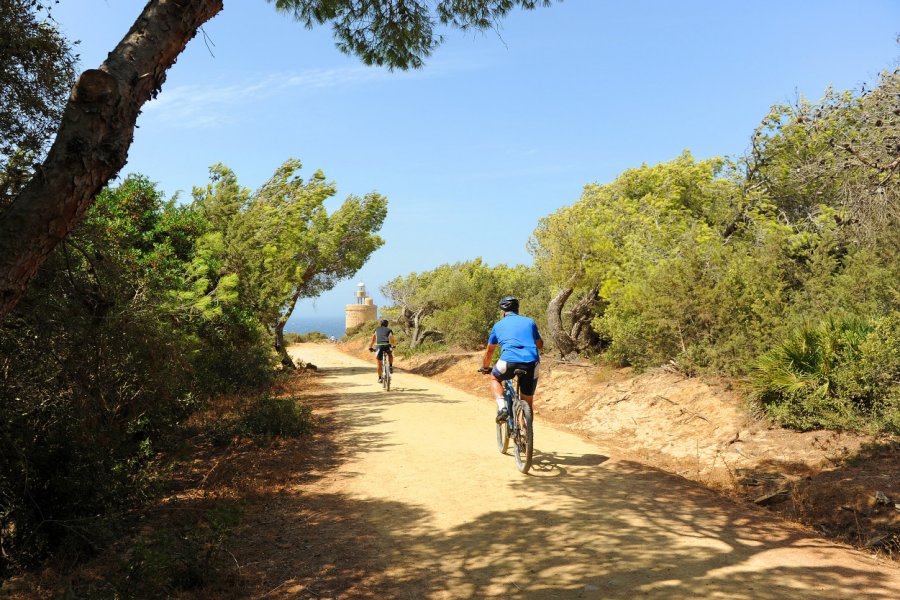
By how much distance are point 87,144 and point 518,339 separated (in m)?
5.59

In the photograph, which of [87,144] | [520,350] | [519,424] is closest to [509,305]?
[520,350]

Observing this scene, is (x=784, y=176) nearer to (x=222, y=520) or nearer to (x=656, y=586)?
(x=656, y=586)

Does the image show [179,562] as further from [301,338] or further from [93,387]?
[301,338]

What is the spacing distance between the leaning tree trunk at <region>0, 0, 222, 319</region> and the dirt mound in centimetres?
717

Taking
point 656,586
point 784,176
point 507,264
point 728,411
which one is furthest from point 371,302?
point 656,586

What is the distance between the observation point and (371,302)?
61.3m

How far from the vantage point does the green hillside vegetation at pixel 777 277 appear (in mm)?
8711

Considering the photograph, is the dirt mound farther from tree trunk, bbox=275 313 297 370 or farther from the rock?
tree trunk, bbox=275 313 297 370

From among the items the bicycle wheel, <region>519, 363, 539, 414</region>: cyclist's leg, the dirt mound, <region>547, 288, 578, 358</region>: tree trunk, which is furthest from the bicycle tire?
<region>547, 288, 578, 358</region>: tree trunk

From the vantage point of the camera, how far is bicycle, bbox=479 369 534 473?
742 centimetres

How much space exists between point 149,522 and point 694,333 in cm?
1102

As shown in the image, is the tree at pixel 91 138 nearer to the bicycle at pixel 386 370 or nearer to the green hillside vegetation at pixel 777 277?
the green hillside vegetation at pixel 777 277

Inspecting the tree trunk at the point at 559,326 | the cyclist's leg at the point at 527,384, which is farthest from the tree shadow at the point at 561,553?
the tree trunk at the point at 559,326

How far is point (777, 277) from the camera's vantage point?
38.0ft
